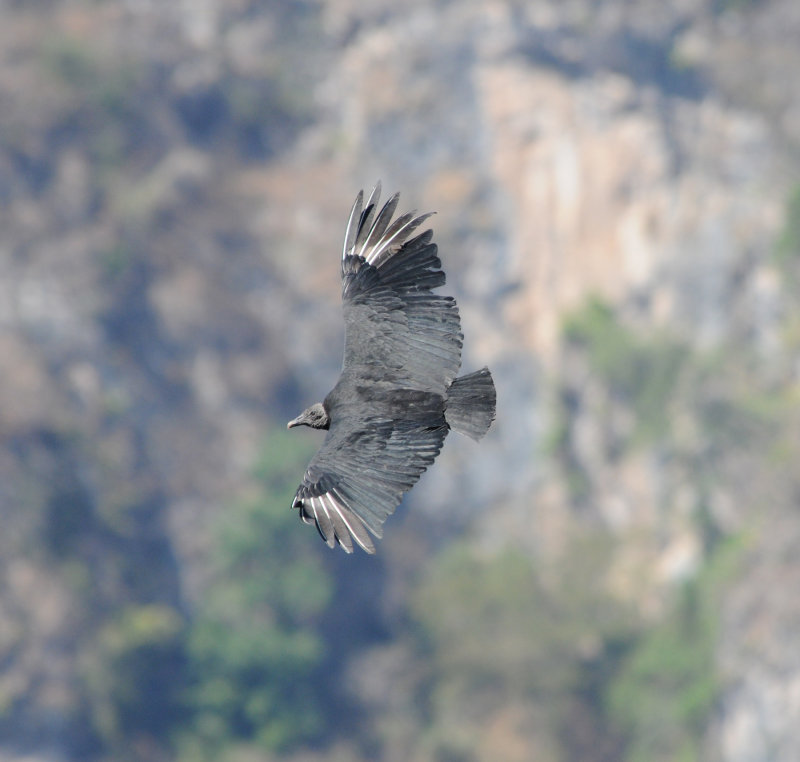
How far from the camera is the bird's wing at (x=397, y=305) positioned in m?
12.1

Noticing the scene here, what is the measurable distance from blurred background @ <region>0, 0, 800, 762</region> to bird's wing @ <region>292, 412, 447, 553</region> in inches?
1370

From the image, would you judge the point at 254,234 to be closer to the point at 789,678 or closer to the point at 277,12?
the point at 277,12

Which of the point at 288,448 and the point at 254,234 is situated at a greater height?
the point at 254,234

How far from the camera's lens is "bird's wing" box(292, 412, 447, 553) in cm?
1074

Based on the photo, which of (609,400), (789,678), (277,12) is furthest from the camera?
(277,12)

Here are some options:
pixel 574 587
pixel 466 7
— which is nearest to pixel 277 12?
pixel 466 7

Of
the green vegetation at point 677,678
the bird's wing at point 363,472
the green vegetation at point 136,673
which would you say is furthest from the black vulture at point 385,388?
the green vegetation at point 677,678

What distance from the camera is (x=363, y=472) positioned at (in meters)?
11.1

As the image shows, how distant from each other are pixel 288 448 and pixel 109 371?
6.56 m

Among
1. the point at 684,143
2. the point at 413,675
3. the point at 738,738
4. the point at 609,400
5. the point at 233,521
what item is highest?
the point at 684,143

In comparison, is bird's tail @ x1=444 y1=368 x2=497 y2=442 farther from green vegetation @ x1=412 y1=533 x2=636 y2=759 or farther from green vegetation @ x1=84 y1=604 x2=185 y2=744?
green vegetation @ x1=412 y1=533 x2=636 y2=759

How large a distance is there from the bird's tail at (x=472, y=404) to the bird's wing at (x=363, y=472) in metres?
0.15

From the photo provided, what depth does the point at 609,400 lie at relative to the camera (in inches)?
2015

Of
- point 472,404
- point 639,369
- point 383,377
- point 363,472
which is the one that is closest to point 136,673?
point 639,369
